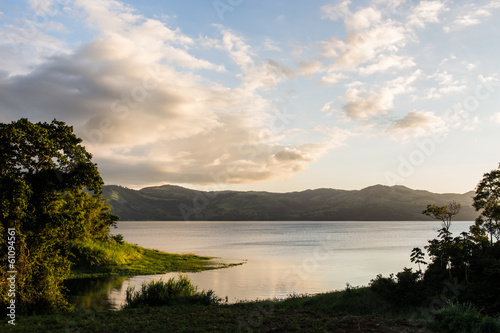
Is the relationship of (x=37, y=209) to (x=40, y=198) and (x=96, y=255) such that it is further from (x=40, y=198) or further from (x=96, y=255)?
(x=96, y=255)

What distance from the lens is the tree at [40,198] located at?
1998 centimetres

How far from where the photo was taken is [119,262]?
2092 inches

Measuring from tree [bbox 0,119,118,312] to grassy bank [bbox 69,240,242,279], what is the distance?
22012 millimetres

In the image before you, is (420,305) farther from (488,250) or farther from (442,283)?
(488,250)

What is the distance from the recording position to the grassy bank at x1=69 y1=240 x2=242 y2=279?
4885 cm

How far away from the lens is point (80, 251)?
50125 mm

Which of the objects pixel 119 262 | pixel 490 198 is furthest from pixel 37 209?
pixel 490 198

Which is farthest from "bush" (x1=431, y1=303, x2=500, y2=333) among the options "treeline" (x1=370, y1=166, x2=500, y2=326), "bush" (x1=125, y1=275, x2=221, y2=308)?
"bush" (x1=125, y1=275, x2=221, y2=308)

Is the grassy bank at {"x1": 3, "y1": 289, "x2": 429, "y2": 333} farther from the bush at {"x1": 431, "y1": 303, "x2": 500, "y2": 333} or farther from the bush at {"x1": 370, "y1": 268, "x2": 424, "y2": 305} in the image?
the bush at {"x1": 370, "y1": 268, "x2": 424, "y2": 305}

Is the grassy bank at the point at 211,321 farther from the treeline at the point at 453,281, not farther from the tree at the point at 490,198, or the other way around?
the tree at the point at 490,198

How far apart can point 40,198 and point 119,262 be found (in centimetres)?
3466

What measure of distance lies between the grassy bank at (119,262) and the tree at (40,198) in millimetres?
22012

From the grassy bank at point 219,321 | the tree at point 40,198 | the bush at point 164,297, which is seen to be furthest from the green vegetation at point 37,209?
the bush at point 164,297

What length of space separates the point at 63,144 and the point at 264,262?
181ft
